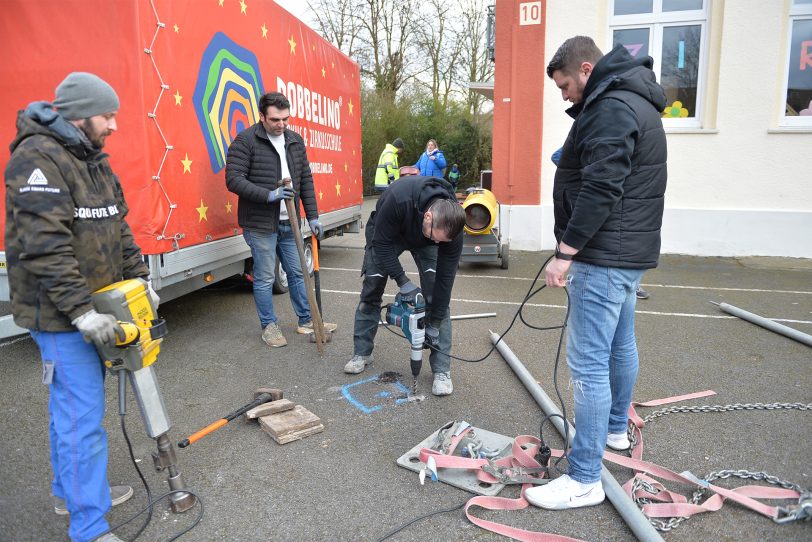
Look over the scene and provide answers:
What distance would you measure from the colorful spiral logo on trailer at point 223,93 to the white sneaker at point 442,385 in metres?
2.70

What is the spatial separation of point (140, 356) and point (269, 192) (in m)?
2.55

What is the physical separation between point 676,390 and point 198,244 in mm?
3952

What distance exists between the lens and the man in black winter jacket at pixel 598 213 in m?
2.45

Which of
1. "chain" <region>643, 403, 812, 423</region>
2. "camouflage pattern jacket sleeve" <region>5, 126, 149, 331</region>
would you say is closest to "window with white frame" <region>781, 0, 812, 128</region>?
"chain" <region>643, 403, 812, 423</region>

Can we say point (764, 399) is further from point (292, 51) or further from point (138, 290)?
point (292, 51)

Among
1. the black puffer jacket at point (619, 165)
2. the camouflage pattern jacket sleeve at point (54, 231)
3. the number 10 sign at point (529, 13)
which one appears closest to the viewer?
the camouflage pattern jacket sleeve at point (54, 231)

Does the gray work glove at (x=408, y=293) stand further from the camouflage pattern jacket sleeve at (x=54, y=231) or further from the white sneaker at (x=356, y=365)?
the camouflage pattern jacket sleeve at (x=54, y=231)

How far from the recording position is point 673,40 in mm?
9648

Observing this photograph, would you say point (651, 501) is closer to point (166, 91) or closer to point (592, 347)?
point (592, 347)

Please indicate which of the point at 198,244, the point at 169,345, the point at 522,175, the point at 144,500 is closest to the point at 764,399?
the point at 144,500

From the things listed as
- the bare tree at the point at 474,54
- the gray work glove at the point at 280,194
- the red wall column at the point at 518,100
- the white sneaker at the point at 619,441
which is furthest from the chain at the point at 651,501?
the bare tree at the point at 474,54

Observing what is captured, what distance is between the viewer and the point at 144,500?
9.32 ft

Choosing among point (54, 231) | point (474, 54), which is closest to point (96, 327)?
point (54, 231)

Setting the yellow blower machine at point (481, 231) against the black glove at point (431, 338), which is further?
the yellow blower machine at point (481, 231)
